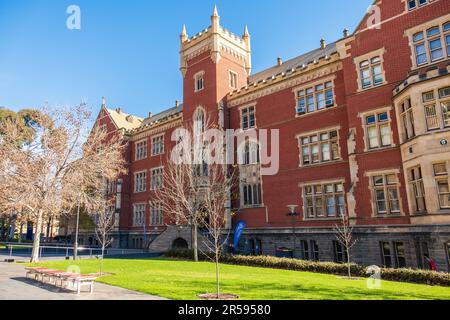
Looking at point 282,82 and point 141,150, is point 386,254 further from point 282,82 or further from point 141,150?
point 141,150

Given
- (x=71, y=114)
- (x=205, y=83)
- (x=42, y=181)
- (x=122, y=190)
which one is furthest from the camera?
(x=122, y=190)

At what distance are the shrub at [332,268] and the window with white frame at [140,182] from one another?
55.5 feet

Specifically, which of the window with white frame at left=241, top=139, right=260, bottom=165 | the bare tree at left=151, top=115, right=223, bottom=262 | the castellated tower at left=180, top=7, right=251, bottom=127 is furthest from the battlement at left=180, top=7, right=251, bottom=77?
the window with white frame at left=241, top=139, right=260, bottom=165

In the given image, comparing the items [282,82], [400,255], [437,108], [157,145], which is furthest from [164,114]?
[437,108]

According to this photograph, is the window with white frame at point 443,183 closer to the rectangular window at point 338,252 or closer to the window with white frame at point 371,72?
the window with white frame at point 371,72

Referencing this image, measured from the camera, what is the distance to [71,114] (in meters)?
26.6

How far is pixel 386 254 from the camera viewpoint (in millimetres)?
19359

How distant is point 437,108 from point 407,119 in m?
1.76

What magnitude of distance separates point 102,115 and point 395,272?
43.4 metres

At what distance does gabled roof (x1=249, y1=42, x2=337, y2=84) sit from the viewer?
28672mm

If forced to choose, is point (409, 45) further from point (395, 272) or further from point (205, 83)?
point (205, 83)

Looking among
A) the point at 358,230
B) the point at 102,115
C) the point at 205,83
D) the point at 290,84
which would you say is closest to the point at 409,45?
the point at 290,84

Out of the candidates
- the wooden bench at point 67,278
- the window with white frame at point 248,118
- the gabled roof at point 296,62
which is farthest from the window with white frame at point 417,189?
the wooden bench at point 67,278

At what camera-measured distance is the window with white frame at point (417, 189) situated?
1770cm
